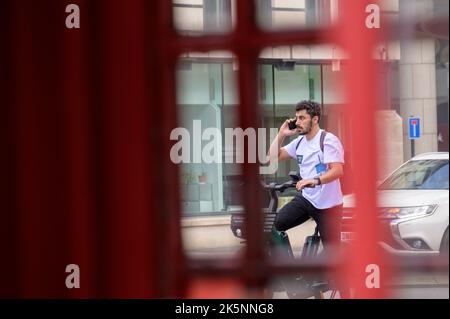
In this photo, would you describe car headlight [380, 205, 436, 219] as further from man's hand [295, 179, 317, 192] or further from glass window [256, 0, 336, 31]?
glass window [256, 0, 336, 31]

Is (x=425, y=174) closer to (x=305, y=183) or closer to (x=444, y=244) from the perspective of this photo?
(x=444, y=244)

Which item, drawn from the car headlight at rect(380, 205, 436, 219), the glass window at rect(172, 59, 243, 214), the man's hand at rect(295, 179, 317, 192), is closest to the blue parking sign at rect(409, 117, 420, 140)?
the car headlight at rect(380, 205, 436, 219)

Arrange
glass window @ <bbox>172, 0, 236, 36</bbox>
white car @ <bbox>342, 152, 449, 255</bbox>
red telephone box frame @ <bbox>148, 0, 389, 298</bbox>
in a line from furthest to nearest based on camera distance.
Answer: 1. glass window @ <bbox>172, 0, 236, 36</bbox>
2. red telephone box frame @ <bbox>148, 0, 389, 298</bbox>
3. white car @ <bbox>342, 152, 449, 255</bbox>

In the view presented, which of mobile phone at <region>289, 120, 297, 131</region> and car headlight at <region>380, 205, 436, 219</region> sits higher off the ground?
mobile phone at <region>289, 120, 297, 131</region>

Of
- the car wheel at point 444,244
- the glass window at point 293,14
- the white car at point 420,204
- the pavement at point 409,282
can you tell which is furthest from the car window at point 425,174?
the glass window at point 293,14

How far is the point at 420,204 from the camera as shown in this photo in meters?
1.74

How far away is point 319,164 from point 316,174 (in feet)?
0.09

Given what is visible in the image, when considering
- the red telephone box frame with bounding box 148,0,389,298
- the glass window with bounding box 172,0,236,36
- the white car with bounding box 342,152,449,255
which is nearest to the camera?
the white car with bounding box 342,152,449,255

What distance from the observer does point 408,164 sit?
1.75 meters

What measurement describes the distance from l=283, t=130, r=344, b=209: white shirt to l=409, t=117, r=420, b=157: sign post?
189mm

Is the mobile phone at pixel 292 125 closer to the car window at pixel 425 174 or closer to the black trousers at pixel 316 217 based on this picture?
the black trousers at pixel 316 217

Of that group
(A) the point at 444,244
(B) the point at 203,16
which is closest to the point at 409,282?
(A) the point at 444,244

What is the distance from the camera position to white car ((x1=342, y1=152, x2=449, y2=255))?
1722mm

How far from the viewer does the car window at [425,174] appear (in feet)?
5.68
